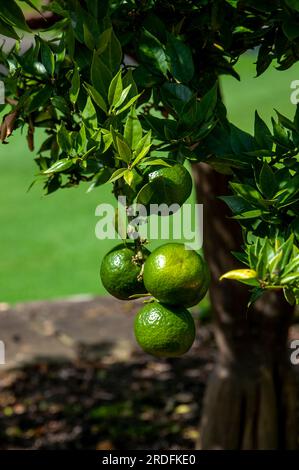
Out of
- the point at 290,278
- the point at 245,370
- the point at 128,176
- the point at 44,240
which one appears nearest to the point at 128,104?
the point at 128,176

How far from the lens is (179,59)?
4.77ft

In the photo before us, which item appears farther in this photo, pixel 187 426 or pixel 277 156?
pixel 187 426

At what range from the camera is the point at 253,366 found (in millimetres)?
3250

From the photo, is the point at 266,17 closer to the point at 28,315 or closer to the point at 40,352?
the point at 40,352

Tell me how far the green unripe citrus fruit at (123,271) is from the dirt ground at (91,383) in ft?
7.87

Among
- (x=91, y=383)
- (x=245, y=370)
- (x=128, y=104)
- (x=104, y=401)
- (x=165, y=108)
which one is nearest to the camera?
(x=128, y=104)

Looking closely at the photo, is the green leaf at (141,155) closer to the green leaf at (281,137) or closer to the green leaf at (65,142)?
the green leaf at (65,142)

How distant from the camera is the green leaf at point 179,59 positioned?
1.44 metres

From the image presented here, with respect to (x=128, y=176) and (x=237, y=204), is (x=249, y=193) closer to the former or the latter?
(x=237, y=204)

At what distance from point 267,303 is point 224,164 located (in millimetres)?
1787

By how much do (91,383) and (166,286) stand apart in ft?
10.4

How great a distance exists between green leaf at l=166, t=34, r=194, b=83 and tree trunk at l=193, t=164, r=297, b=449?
1.61 metres

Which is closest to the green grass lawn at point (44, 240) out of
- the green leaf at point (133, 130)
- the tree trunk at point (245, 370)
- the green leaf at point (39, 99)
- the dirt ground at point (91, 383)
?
the dirt ground at point (91, 383)
